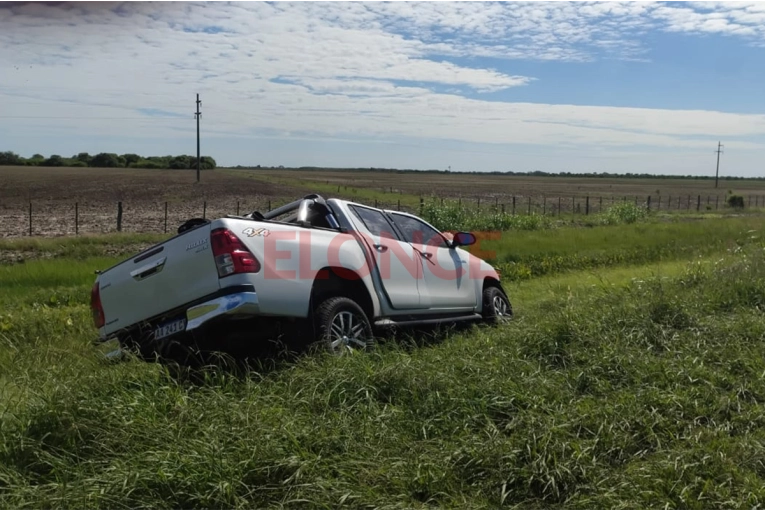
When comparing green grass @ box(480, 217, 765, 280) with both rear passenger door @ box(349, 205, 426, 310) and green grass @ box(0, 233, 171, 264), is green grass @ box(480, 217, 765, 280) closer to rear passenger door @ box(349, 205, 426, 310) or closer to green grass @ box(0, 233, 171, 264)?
rear passenger door @ box(349, 205, 426, 310)

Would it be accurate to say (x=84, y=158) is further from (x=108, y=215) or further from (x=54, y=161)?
(x=108, y=215)

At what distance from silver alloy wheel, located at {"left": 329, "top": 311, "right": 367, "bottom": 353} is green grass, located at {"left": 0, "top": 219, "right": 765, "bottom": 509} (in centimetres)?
43

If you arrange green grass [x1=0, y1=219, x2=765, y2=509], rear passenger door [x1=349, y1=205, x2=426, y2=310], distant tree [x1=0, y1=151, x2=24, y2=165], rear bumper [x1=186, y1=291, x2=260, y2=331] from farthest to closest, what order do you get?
distant tree [x1=0, y1=151, x2=24, y2=165] < rear passenger door [x1=349, y1=205, x2=426, y2=310] < rear bumper [x1=186, y1=291, x2=260, y2=331] < green grass [x1=0, y1=219, x2=765, y2=509]

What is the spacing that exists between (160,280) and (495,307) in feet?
14.9

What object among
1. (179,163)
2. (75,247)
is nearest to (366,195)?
(75,247)

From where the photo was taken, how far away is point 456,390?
478 cm

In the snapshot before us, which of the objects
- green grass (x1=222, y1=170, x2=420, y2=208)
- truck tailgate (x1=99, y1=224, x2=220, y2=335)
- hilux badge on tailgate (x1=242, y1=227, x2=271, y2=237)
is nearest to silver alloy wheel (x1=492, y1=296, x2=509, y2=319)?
hilux badge on tailgate (x1=242, y1=227, x2=271, y2=237)

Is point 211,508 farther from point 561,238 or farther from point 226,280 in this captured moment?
point 561,238

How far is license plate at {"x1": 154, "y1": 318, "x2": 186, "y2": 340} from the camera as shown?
524cm

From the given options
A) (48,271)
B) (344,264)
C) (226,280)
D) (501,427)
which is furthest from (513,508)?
(48,271)

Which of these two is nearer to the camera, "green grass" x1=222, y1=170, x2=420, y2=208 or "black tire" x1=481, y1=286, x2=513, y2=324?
"black tire" x1=481, y1=286, x2=513, y2=324

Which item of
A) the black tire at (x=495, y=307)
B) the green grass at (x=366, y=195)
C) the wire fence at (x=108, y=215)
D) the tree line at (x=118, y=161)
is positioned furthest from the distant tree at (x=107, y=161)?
the black tire at (x=495, y=307)

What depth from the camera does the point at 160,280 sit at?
541 centimetres

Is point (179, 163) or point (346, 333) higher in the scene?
point (179, 163)
